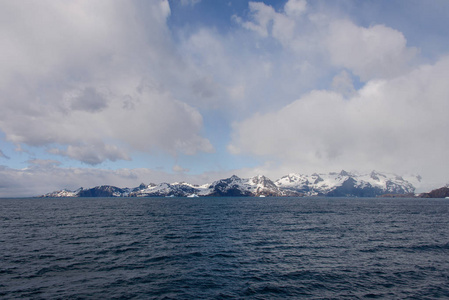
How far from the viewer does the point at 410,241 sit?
175 feet

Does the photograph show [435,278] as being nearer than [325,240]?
Yes

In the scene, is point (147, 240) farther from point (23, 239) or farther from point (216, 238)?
point (23, 239)

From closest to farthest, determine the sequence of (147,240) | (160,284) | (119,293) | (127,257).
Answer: (119,293)
(160,284)
(127,257)
(147,240)

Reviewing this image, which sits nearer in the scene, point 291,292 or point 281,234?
point 291,292

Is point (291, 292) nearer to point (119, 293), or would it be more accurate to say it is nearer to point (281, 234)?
point (119, 293)

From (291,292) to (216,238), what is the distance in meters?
30.2

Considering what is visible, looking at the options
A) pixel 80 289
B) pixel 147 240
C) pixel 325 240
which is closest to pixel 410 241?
pixel 325 240

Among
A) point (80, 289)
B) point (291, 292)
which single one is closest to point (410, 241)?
point (291, 292)

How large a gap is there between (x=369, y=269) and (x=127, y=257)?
37677 mm

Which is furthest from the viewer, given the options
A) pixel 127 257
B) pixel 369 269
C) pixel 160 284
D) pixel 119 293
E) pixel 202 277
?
pixel 127 257

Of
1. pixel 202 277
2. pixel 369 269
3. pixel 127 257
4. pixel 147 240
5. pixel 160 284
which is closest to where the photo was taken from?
pixel 160 284

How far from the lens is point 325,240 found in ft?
174

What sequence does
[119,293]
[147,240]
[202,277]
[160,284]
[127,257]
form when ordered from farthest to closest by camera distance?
[147,240] → [127,257] → [202,277] → [160,284] → [119,293]

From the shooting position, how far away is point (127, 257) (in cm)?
3966
